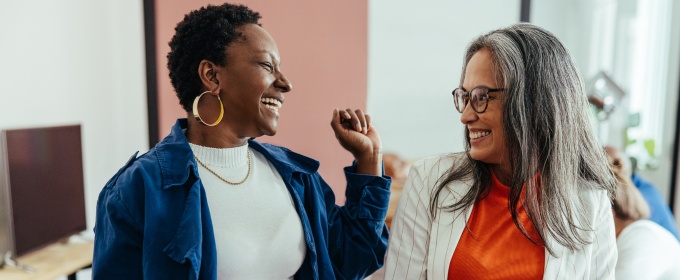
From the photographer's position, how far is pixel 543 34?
1114mm

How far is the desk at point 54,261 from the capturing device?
1628 millimetres

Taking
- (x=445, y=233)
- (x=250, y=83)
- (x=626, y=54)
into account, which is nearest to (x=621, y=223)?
(x=445, y=233)

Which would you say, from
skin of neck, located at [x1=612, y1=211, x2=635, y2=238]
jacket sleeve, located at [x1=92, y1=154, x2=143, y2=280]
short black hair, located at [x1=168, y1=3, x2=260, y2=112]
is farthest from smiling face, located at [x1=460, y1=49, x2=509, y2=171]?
skin of neck, located at [x1=612, y1=211, x2=635, y2=238]

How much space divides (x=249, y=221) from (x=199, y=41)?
41 centimetres

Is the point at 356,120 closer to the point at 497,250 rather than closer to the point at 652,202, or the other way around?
the point at 497,250

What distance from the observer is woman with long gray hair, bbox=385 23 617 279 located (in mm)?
1089

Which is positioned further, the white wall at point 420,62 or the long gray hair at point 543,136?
the white wall at point 420,62

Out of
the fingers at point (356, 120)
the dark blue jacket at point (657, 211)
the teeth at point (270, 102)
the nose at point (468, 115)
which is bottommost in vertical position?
the dark blue jacket at point (657, 211)

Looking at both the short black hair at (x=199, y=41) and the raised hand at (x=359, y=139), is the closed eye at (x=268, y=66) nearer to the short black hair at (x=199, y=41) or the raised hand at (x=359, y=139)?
the short black hair at (x=199, y=41)

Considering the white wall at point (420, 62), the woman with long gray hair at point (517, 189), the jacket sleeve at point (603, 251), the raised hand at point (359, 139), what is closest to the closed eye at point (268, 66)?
the raised hand at point (359, 139)

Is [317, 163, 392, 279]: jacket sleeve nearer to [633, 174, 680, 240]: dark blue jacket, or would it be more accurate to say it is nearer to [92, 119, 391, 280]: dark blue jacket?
[92, 119, 391, 280]: dark blue jacket

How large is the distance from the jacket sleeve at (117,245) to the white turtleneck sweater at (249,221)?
157mm

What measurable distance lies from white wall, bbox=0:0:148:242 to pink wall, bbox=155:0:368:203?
150mm

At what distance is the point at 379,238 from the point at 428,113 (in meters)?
2.10
